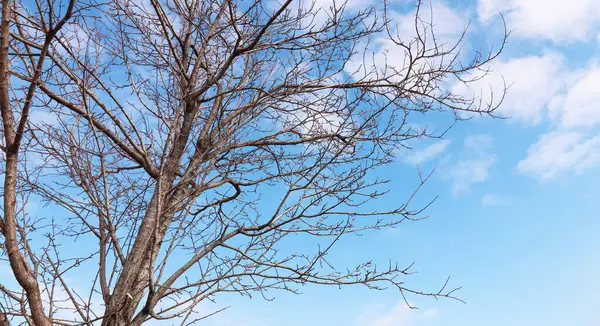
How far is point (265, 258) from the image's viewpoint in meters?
4.00

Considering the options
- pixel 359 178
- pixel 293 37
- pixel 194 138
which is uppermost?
pixel 293 37

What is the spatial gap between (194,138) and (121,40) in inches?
51.3

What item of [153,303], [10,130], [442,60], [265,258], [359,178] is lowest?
[153,303]

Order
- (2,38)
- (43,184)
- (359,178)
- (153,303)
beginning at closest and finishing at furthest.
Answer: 1. (2,38)
2. (153,303)
3. (359,178)
4. (43,184)

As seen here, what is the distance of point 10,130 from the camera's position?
3.17 meters

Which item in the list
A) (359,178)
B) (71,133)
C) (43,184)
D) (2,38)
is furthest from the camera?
(43,184)

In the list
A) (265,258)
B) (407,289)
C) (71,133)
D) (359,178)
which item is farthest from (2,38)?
(407,289)

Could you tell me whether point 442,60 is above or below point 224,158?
above

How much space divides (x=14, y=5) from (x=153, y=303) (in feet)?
7.88

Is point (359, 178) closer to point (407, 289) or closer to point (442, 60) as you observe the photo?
point (407, 289)

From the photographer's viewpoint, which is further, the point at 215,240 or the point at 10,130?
the point at 215,240

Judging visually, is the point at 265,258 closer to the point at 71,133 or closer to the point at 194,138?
the point at 194,138

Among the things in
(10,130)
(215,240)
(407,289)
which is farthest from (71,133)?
(407,289)

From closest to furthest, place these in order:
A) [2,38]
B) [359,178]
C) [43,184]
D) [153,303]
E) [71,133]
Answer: [2,38] → [153,303] → [71,133] → [359,178] → [43,184]
